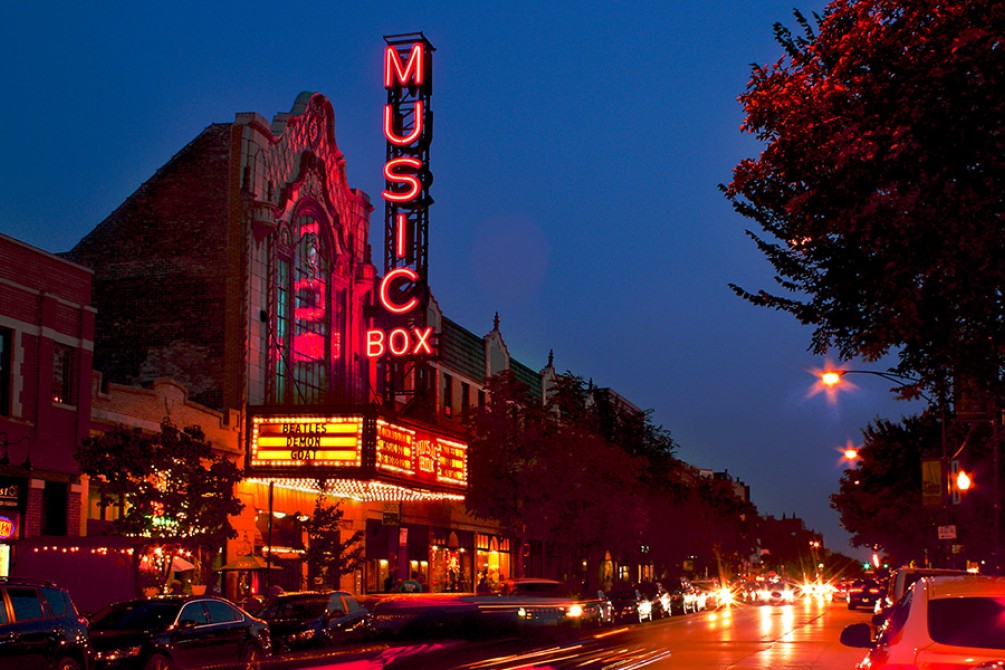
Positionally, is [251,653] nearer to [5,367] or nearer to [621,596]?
[5,367]

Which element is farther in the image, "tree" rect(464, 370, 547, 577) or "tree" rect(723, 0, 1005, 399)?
"tree" rect(464, 370, 547, 577)

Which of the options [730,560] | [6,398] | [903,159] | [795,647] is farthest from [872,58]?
[730,560]

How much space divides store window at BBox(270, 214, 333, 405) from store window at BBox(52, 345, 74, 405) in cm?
1097

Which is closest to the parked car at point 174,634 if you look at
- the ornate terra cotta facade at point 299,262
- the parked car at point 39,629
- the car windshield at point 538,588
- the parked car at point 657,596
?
the parked car at point 39,629

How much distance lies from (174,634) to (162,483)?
36.3 ft

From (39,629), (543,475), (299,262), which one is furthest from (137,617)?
(543,475)

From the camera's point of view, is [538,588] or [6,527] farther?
[538,588]

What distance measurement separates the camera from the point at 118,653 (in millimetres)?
19109

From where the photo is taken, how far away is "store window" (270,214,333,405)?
42.6 metres

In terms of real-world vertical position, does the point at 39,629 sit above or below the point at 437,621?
below

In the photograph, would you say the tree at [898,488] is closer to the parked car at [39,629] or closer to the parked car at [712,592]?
the parked car at [712,592]

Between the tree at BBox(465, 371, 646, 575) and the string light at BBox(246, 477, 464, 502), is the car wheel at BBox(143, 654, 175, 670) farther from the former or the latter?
the tree at BBox(465, 371, 646, 575)

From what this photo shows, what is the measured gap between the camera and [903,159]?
45.8 feet

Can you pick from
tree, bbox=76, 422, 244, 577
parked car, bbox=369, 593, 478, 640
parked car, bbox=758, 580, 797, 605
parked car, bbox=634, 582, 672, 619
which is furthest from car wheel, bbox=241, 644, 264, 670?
parked car, bbox=758, 580, 797, 605
